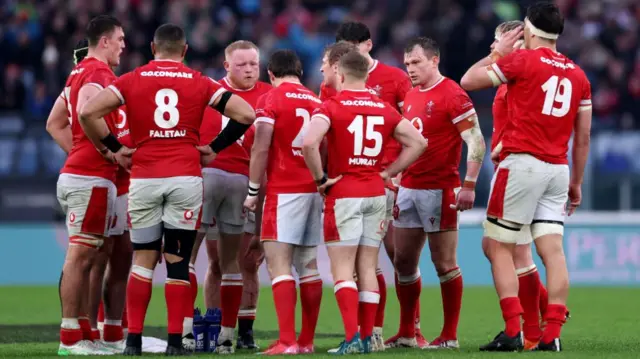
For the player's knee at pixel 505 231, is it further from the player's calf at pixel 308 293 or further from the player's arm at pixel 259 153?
the player's arm at pixel 259 153

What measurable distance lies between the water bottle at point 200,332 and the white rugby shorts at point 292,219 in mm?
884

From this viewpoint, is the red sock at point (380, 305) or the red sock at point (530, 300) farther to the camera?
the red sock at point (380, 305)

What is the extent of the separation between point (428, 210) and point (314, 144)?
170 centimetres

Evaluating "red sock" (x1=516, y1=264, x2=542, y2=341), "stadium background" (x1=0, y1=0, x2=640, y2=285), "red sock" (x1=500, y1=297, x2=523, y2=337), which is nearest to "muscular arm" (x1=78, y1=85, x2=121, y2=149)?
"red sock" (x1=500, y1=297, x2=523, y2=337)

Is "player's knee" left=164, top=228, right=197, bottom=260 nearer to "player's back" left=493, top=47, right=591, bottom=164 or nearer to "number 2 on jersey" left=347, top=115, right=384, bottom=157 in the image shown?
"number 2 on jersey" left=347, top=115, right=384, bottom=157

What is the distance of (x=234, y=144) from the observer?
10.0 m

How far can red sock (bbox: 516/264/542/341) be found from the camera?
903 cm

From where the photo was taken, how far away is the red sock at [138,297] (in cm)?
867

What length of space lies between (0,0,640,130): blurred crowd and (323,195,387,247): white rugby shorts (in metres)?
12.7

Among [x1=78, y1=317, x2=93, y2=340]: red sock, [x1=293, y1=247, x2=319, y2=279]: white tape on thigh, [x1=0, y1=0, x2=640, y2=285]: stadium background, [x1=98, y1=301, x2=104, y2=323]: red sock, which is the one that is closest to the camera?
[x1=293, y1=247, x2=319, y2=279]: white tape on thigh

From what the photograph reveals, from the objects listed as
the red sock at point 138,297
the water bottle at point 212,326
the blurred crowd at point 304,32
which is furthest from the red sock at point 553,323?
the blurred crowd at point 304,32

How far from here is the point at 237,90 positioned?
10172 millimetres

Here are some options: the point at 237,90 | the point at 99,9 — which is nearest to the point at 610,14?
the point at 99,9

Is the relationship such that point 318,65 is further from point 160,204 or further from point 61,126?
point 160,204
